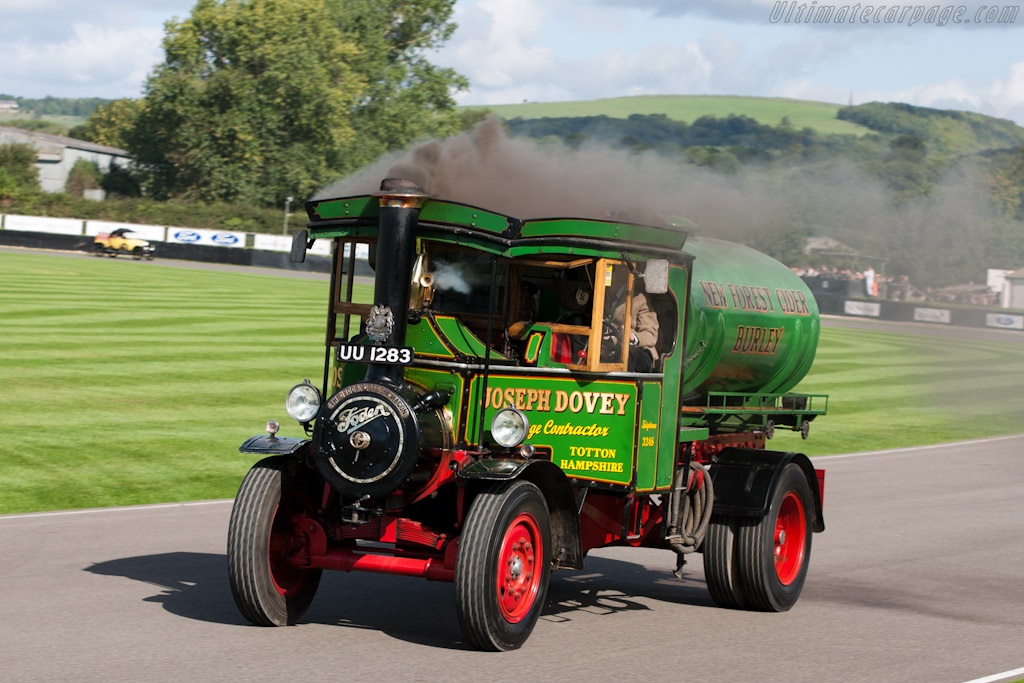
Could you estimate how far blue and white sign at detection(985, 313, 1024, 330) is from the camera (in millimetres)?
52438

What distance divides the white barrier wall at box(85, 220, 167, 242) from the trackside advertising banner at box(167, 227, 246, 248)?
0.92 m

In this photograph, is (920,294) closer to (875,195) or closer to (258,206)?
(875,195)

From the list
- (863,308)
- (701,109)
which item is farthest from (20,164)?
(701,109)

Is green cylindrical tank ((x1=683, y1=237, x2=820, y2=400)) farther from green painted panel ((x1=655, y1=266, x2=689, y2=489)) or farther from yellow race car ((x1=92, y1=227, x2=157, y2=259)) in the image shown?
yellow race car ((x1=92, y1=227, x2=157, y2=259))

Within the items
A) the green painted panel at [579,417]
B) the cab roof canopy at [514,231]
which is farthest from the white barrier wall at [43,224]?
the green painted panel at [579,417]

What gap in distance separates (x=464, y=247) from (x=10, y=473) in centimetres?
721

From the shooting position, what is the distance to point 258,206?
75688 millimetres

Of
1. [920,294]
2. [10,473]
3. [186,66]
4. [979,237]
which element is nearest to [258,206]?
[186,66]

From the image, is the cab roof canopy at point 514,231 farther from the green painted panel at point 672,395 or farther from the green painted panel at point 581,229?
the green painted panel at point 672,395

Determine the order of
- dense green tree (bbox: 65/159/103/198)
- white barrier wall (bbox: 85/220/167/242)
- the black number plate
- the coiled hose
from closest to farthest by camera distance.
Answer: the black number plate, the coiled hose, white barrier wall (bbox: 85/220/167/242), dense green tree (bbox: 65/159/103/198)

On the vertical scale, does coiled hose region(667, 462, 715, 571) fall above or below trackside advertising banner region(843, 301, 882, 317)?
below

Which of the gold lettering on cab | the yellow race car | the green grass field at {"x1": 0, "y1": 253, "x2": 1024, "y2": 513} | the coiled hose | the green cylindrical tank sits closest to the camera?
the gold lettering on cab

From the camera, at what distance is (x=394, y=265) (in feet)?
22.2

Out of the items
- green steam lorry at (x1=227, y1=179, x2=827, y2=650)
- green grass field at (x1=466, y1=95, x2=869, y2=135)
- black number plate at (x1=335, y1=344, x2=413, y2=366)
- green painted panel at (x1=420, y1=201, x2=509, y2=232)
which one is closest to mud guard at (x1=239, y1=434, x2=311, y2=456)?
green steam lorry at (x1=227, y1=179, x2=827, y2=650)
